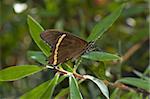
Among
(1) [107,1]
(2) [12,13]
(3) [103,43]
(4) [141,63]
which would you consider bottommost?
(4) [141,63]

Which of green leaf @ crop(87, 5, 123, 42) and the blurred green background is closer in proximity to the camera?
green leaf @ crop(87, 5, 123, 42)

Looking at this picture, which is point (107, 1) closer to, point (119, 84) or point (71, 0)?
point (71, 0)

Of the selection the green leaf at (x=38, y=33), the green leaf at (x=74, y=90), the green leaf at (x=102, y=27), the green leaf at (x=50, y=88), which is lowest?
the green leaf at (x=74, y=90)

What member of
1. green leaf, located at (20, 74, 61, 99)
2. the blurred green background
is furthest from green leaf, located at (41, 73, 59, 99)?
the blurred green background

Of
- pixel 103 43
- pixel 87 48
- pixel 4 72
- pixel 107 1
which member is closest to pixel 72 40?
pixel 87 48

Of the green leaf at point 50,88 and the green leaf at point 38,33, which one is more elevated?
the green leaf at point 38,33

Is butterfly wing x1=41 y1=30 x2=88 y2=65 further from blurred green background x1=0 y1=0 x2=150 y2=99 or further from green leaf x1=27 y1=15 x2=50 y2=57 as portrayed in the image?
blurred green background x1=0 y1=0 x2=150 y2=99

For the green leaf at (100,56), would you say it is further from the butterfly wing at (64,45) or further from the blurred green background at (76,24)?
the blurred green background at (76,24)

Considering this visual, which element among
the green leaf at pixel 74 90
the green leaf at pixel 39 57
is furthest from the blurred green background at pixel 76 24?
the green leaf at pixel 74 90
